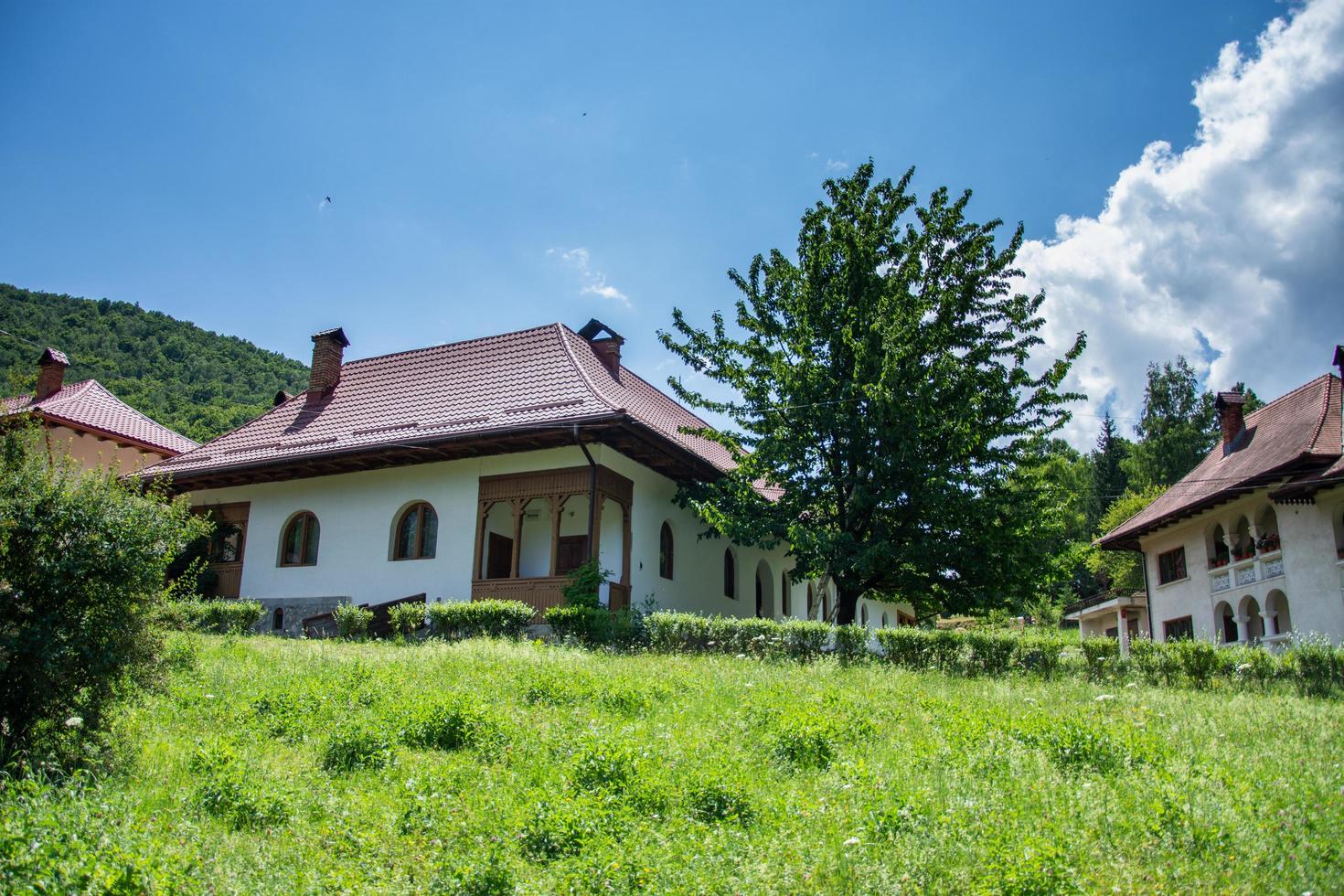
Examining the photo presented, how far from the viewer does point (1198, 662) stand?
12031 millimetres

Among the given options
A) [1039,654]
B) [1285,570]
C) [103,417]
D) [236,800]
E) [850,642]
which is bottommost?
[236,800]

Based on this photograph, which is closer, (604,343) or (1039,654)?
(1039,654)

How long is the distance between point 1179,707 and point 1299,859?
14.8 feet

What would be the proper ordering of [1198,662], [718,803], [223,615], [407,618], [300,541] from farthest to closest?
1. [300,541]
2. [223,615]
3. [407,618]
4. [1198,662]
5. [718,803]

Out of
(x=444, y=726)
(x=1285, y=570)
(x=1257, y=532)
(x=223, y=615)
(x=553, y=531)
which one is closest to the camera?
(x=444, y=726)

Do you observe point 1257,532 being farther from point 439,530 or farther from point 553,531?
point 439,530

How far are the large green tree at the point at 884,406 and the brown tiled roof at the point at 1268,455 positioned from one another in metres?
7.89

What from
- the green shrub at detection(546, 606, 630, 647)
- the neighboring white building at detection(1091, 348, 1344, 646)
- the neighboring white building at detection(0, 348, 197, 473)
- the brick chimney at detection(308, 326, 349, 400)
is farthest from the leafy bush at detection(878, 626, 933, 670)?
the neighboring white building at detection(0, 348, 197, 473)

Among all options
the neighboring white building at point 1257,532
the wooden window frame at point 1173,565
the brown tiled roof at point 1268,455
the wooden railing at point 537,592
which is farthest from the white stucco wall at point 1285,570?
the wooden railing at point 537,592

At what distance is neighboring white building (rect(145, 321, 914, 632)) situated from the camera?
17469mm

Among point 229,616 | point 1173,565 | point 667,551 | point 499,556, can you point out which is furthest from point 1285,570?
point 229,616

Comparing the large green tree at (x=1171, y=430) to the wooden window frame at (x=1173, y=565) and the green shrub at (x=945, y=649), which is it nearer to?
the wooden window frame at (x=1173, y=565)

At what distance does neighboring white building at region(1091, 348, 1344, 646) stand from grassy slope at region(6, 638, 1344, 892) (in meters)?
13.0

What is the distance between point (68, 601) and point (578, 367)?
12.9 metres
